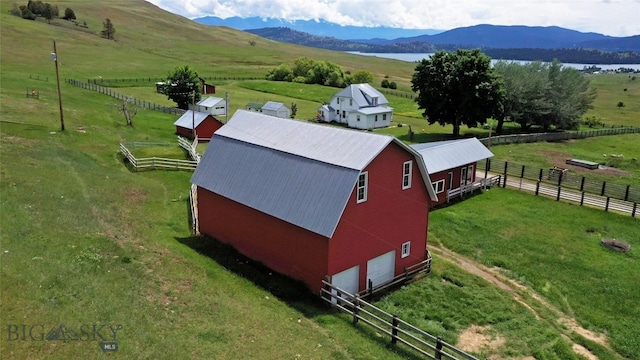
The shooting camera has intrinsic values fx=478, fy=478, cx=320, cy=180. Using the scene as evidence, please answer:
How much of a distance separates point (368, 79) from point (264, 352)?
4241 inches

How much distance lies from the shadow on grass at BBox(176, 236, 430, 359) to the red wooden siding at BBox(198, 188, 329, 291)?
34 centimetres

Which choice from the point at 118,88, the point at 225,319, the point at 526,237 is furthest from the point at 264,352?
the point at 118,88

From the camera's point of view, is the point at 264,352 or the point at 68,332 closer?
the point at 68,332

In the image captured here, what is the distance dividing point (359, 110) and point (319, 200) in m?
54.0

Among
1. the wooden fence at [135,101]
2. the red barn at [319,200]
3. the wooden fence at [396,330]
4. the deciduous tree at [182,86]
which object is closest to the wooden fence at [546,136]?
the red barn at [319,200]

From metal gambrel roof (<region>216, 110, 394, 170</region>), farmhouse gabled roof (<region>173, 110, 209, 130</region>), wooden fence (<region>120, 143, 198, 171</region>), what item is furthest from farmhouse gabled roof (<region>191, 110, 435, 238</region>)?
farmhouse gabled roof (<region>173, 110, 209, 130</region>)

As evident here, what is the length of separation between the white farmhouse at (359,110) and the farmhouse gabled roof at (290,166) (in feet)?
154

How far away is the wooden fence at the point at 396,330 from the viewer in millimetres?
15875

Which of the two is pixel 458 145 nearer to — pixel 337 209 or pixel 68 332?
pixel 337 209

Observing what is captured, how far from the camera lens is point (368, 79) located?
118m

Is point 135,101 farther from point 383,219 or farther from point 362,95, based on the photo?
point 383,219

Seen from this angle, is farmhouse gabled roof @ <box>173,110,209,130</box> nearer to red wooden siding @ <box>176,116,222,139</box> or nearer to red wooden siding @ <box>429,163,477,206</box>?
red wooden siding @ <box>176,116,222,139</box>

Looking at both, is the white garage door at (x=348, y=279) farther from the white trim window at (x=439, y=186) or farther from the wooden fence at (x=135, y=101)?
the wooden fence at (x=135, y=101)

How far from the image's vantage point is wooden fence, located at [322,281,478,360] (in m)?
15.9
